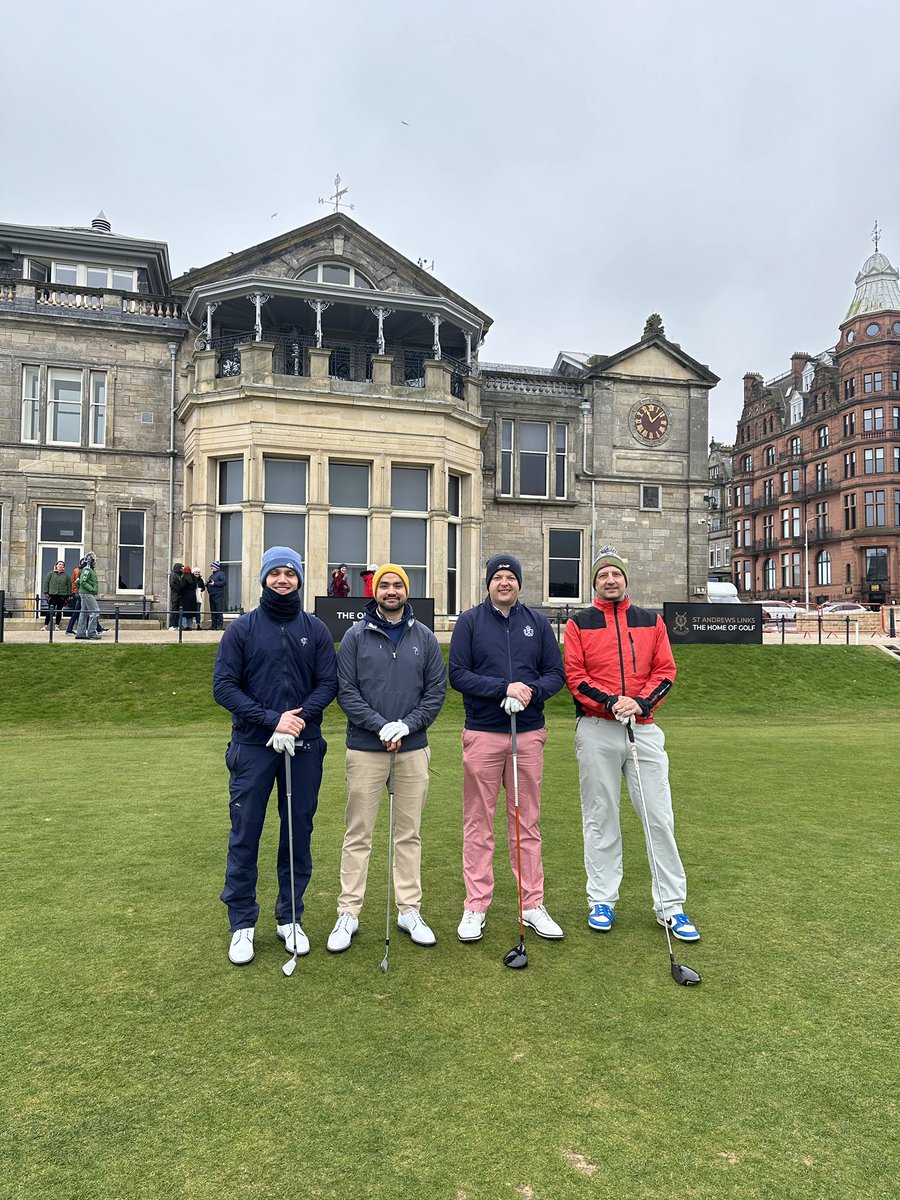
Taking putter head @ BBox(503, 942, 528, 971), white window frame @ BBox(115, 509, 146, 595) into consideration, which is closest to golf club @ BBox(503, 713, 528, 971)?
putter head @ BBox(503, 942, 528, 971)

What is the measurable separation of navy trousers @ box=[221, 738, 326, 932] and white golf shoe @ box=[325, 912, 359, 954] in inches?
9.1

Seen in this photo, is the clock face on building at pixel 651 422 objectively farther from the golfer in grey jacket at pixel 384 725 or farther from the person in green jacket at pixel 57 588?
the golfer in grey jacket at pixel 384 725

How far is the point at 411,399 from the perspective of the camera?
73.4 ft

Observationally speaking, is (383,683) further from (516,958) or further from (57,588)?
(57,588)

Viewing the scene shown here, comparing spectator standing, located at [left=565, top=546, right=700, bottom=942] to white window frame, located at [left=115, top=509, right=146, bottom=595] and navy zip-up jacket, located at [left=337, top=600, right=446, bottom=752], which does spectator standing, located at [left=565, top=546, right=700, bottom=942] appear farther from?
white window frame, located at [left=115, top=509, right=146, bottom=595]

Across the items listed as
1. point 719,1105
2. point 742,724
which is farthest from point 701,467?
point 719,1105

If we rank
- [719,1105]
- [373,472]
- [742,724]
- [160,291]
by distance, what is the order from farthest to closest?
[160,291]
[373,472]
[742,724]
[719,1105]

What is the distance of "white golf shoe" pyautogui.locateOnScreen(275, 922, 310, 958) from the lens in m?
4.35

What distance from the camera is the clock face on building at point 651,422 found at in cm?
2873

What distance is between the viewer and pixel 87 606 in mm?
18781

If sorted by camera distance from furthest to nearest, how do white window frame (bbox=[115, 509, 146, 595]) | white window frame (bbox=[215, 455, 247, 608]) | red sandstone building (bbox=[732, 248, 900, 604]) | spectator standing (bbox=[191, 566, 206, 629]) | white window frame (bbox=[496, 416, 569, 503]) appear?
red sandstone building (bbox=[732, 248, 900, 604]) < white window frame (bbox=[496, 416, 569, 503]) < white window frame (bbox=[115, 509, 146, 595]) < white window frame (bbox=[215, 455, 247, 608]) < spectator standing (bbox=[191, 566, 206, 629])

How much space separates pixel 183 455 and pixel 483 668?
21.5 m

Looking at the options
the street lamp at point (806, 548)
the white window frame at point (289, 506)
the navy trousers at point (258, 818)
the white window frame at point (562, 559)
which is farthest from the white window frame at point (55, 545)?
the street lamp at point (806, 548)

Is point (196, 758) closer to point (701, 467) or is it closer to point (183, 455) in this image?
point (183, 455)
